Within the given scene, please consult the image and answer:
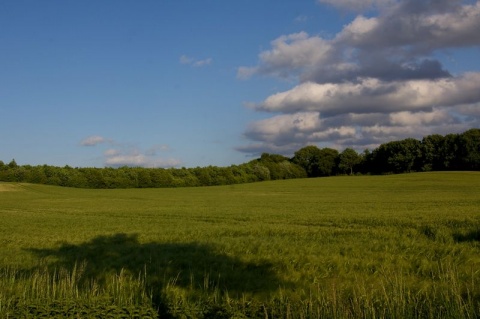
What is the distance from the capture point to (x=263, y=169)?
141000 millimetres

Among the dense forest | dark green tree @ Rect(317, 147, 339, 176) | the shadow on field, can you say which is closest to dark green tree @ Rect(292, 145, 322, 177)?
dark green tree @ Rect(317, 147, 339, 176)

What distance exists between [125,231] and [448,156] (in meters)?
111

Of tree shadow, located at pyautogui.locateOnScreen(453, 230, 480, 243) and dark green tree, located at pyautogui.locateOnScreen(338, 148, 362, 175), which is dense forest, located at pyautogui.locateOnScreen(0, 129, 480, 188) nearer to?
dark green tree, located at pyautogui.locateOnScreen(338, 148, 362, 175)

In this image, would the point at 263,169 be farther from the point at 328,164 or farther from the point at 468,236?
the point at 468,236

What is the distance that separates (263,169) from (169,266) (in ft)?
416

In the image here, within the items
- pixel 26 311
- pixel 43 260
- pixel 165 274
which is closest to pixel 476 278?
pixel 165 274

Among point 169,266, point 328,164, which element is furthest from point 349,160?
point 169,266

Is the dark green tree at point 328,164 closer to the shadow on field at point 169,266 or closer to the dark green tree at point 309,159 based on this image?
the dark green tree at point 309,159

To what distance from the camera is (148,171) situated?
126 m

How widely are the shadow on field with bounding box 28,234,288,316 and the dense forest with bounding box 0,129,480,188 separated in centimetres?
10539

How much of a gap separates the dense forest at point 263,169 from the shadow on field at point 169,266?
10539 cm

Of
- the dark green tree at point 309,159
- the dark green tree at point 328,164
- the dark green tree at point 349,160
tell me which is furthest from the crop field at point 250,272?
the dark green tree at point 309,159

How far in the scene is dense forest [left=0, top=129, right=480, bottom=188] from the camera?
384ft

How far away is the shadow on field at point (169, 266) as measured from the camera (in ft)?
41.1
